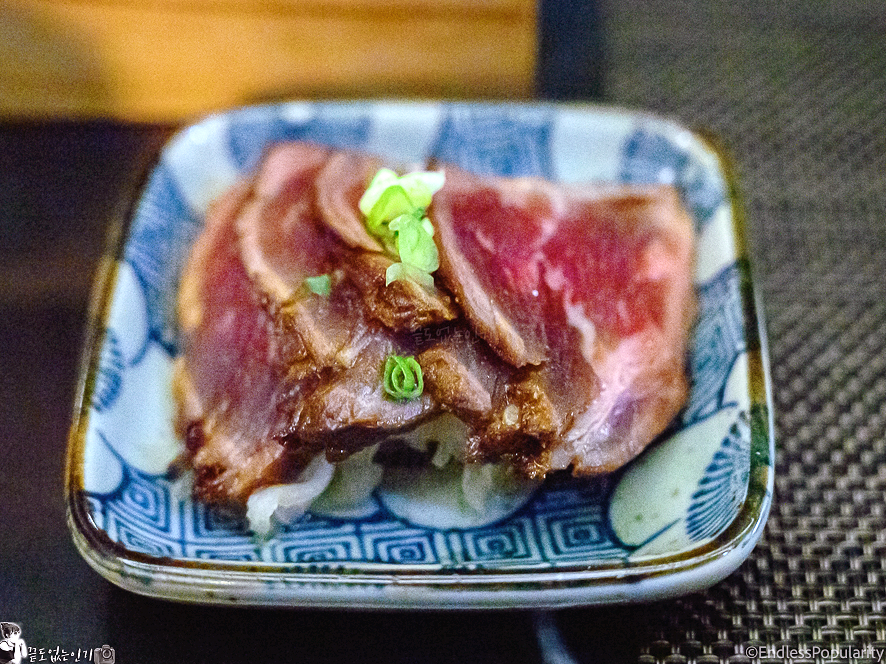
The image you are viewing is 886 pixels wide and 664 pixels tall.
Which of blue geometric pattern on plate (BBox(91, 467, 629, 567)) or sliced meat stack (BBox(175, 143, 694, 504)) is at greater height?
sliced meat stack (BBox(175, 143, 694, 504))

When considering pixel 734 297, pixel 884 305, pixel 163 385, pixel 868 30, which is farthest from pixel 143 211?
pixel 868 30

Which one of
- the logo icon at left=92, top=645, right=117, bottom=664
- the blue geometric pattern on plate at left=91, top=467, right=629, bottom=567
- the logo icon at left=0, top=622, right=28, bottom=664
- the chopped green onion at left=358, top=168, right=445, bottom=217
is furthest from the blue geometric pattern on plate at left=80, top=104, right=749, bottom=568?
the chopped green onion at left=358, top=168, right=445, bottom=217

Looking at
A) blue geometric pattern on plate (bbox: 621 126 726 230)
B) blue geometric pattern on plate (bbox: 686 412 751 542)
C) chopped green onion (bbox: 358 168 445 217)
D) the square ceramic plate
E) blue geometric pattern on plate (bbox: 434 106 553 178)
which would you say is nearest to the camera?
the square ceramic plate

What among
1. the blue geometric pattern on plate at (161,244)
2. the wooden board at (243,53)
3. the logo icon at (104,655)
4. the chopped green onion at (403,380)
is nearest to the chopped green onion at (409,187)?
the chopped green onion at (403,380)

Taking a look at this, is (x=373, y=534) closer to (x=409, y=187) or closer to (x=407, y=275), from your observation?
(x=407, y=275)

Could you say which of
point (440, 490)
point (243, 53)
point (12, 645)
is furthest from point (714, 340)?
point (243, 53)

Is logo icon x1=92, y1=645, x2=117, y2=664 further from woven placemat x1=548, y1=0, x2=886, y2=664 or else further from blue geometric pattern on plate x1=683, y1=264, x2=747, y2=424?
blue geometric pattern on plate x1=683, y1=264, x2=747, y2=424

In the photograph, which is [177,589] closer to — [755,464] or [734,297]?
[755,464]
